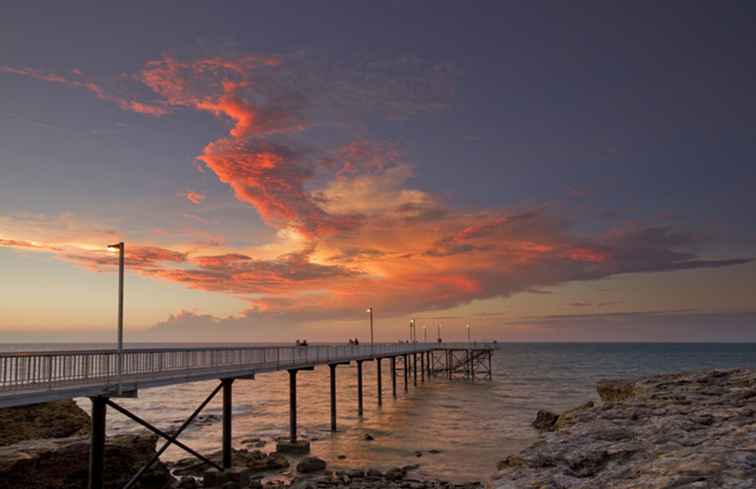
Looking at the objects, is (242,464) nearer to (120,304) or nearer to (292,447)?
(292,447)

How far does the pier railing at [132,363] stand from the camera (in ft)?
56.7

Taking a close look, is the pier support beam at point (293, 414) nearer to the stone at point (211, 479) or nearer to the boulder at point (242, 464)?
the boulder at point (242, 464)

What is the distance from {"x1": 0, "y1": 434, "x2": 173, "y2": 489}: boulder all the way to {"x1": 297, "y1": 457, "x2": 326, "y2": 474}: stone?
227 inches

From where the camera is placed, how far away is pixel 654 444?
11703 millimetres

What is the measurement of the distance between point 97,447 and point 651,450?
16.4 meters

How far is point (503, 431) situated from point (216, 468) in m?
20.9

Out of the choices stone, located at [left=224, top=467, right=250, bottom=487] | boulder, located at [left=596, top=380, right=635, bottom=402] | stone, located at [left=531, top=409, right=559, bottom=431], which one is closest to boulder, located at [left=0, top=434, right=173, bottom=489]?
stone, located at [left=224, top=467, right=250, bottom=487]

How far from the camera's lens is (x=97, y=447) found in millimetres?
18531

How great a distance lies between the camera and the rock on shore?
29.6 feet

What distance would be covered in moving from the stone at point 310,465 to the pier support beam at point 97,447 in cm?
1016

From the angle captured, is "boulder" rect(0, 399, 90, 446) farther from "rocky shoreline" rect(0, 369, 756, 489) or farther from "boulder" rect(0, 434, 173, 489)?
"boulder" rect(0, 434, 173, 489)

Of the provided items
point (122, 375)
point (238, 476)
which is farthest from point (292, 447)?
point (122, 375)

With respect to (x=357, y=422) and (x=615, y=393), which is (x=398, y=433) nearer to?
(x=357, y=422)

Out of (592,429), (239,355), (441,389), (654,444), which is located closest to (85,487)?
(239,355)
